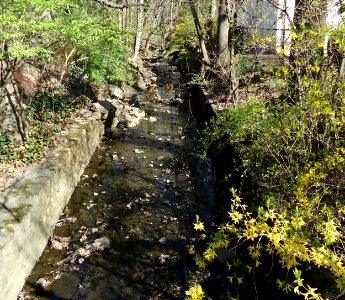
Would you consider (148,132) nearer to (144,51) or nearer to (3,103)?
(3,103)

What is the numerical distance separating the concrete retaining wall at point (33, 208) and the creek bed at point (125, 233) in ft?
0.87

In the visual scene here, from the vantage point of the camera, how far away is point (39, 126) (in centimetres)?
859

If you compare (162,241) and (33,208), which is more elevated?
(33,208)

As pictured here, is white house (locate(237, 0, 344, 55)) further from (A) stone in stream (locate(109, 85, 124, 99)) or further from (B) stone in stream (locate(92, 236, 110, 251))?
(A) stone in stream (locate(109, 85, 124, 99))

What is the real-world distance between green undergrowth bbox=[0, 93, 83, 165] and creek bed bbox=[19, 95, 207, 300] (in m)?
1.43

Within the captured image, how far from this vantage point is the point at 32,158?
7367 mm

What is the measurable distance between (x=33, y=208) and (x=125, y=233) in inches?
76.3

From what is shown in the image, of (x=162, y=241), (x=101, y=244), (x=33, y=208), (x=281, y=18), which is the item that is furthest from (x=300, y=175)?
(x=33, y=208)

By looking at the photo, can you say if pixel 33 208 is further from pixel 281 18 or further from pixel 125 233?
pixel 281 18

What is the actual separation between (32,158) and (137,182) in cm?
275

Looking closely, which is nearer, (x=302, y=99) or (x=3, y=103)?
(x=302, y=99)

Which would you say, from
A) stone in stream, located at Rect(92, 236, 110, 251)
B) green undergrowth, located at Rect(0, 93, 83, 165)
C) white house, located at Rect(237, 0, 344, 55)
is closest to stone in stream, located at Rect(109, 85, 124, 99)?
green undergrowth, located at Rect(0, 93, 83, 165)

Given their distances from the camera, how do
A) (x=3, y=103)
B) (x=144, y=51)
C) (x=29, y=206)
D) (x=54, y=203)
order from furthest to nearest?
(x=144, y=51), (x=3, y=103), (x=54, y=203), (x=29, y=206)

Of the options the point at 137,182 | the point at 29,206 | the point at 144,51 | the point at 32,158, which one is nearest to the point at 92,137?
the point at 137,182
